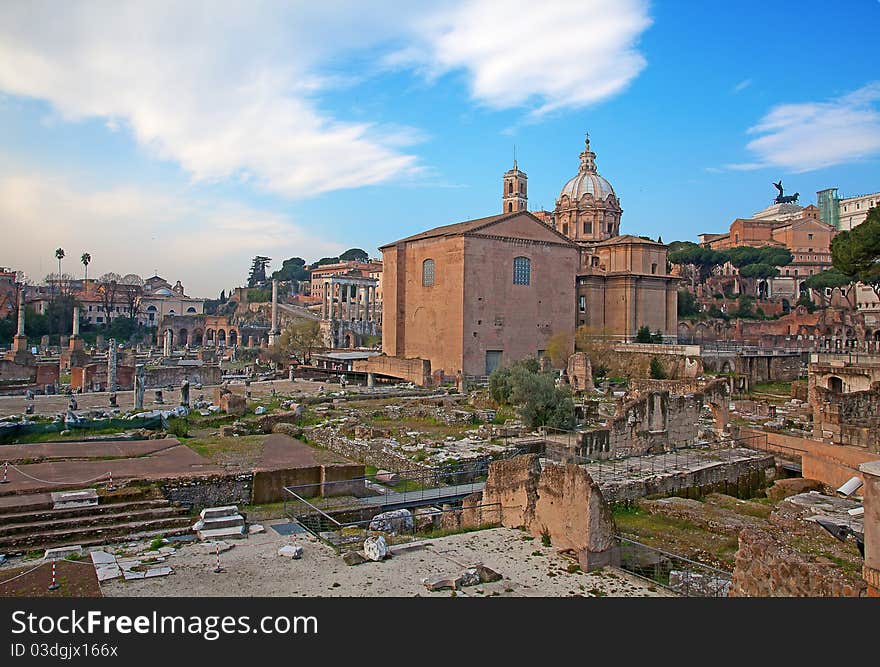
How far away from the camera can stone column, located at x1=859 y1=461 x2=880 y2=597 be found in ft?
21.3

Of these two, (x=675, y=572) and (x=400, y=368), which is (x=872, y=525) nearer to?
(x=675, y=572)

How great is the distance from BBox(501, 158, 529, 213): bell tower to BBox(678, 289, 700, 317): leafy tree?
54.4 feet

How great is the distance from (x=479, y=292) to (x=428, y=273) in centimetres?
458

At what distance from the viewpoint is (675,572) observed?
27.8 ft

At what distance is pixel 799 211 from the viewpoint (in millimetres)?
97312

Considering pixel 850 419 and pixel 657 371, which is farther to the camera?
pixel 657 371

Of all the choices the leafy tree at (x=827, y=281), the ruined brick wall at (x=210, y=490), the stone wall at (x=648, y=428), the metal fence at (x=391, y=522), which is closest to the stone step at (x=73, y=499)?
the ruined brick wall at (x=210, y=490)

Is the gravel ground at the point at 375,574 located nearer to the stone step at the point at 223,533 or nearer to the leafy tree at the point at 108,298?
the stone step at the point at 223,533

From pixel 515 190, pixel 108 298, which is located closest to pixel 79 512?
pixel 515 190

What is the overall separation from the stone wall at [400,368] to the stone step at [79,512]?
23622 millimetres

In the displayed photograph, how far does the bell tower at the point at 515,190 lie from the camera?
58719mm

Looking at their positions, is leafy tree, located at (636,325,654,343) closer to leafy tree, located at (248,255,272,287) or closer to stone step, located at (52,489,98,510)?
stone step, located at (52,489,98,510)

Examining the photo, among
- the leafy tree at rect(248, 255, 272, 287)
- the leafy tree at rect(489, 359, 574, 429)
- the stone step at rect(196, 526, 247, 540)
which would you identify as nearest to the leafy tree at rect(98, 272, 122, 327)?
the leafy tree at rect(248, 255, 272, 287)

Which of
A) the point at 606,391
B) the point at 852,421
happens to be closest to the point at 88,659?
the point at 852,421
